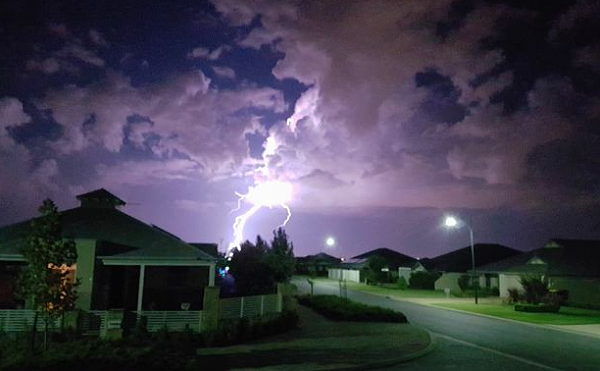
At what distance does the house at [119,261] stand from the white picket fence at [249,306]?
1969 mm

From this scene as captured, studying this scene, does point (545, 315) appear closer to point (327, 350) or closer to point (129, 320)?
point (327, 350)

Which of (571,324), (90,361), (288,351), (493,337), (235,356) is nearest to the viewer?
(90,361)

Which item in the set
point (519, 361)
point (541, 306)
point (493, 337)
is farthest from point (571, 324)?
point (519, 361)

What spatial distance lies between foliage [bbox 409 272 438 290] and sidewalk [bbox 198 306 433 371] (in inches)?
1574

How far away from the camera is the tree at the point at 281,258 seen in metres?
32.1

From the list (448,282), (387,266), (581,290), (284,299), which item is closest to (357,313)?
(284,299)

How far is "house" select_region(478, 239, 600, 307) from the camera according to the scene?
3811cm

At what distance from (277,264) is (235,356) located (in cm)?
1770

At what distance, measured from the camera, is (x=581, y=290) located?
3831 centimetres

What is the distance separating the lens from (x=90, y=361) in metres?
11.5

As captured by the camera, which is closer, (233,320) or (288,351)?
(288,351)

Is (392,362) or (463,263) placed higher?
(463,263)

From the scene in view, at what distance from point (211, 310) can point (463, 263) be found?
160ft

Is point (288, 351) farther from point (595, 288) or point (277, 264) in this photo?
point (595, 288)
